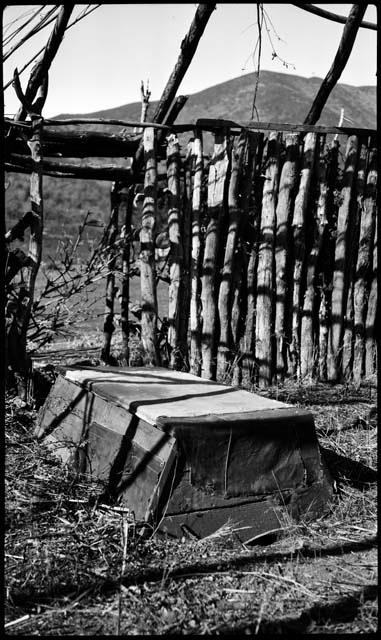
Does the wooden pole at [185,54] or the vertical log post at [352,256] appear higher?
the wooden pole at [185,54]

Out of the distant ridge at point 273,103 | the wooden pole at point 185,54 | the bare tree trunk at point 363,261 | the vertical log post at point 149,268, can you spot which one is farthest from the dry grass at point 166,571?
the distant ridge at point 273,103

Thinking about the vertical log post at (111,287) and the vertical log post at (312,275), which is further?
the vertical log post at (111,287)

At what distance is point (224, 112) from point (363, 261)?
5314 cm

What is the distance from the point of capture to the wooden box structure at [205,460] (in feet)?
10.7

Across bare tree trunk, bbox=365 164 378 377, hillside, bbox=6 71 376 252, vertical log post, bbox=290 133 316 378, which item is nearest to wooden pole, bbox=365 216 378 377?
bare tree trunk, bbox=365 164 378 377

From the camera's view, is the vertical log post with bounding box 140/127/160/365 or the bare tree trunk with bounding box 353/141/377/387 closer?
the vertical log post with bounding box 140/127/160/365

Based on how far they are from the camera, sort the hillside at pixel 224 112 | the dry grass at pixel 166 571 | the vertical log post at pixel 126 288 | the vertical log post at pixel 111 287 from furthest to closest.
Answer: the hillside at pixel 224 112, the vertical log post at pixel 111 287, the vertical log post at pixel 126 288, the dry grass at pixel 166 571

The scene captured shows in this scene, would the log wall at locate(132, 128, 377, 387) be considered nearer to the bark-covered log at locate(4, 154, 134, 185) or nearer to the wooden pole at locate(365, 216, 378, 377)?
the wooden pole at locate(365, 216, 378, 377)

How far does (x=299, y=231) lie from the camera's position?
6254 millimetres

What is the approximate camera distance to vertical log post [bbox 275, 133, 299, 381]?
20.3 feet

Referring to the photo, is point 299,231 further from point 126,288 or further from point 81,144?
point 81,144

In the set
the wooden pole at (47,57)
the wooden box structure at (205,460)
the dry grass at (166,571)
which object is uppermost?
the wooden pole at (47,57)

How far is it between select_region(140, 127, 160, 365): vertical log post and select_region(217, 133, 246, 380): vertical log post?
0.58 metres

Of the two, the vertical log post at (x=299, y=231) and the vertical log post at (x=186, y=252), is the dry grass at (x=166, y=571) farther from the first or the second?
the vertical log post at (x=299, y=231)
